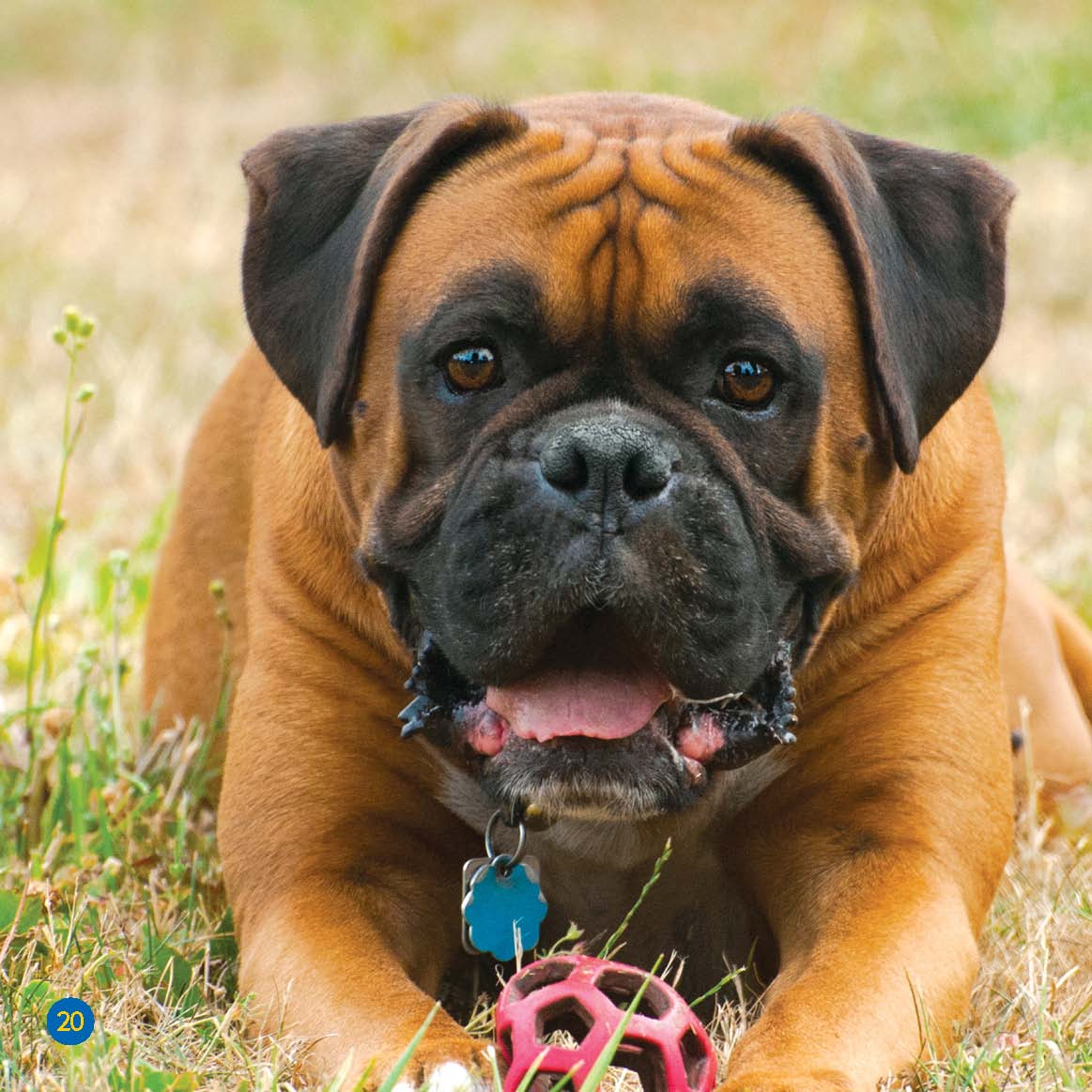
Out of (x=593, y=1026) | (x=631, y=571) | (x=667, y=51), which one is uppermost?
(x=631, y=571)

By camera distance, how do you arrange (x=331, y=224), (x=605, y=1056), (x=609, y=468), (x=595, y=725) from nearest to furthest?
(x=605, y=1056)
(x=609, y=468)
(x=595, y=725)
(x=331, y=224)

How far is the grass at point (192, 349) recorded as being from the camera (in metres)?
3.19

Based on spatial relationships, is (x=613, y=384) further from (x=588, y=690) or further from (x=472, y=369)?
(x=588, y=690)

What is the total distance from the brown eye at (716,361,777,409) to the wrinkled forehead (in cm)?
10

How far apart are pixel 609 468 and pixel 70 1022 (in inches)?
44.5

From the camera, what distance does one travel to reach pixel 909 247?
3443 millimetres

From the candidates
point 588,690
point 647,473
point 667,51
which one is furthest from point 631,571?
point 667,51

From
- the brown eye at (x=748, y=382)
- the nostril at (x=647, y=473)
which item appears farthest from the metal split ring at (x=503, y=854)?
the brown eye at (x=748, y=382)

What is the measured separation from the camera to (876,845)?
3.42 m

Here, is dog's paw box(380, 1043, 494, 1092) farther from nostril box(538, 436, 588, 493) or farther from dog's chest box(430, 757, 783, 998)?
nostril box(538, 436, 588, 493)

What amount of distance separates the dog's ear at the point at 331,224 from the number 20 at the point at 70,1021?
3.70ft

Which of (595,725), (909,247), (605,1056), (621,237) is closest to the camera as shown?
(605,1056)

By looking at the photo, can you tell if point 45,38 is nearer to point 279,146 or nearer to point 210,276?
point 210,276

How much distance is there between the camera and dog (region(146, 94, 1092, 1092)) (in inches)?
123
